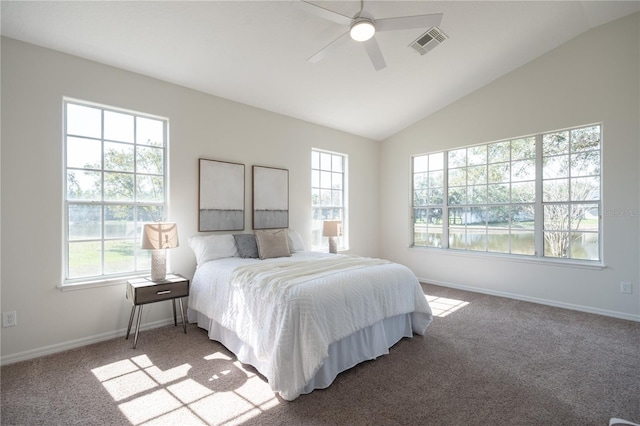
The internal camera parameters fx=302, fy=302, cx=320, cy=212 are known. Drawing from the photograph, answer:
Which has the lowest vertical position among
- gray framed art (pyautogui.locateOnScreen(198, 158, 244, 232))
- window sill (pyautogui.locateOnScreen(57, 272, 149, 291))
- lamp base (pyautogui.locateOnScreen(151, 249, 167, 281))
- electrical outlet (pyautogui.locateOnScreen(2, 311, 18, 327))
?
electrical outlet (pyautogui.locateOnScreen(2, 311, 18, 327))

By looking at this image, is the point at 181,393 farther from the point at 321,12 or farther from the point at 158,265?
the point at 321,12

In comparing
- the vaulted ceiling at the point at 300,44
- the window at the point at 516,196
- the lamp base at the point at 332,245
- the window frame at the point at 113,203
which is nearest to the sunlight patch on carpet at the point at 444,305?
the window at the point at 516,196

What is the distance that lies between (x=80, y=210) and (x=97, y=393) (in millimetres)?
1755

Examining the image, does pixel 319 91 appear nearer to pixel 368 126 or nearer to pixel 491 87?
pixel 368 126

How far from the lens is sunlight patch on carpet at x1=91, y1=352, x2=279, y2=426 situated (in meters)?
1.89

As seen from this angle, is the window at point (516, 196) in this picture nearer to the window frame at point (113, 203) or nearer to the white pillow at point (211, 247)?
the white pillow at point (211, 247)

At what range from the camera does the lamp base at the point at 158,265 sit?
10.1 ft

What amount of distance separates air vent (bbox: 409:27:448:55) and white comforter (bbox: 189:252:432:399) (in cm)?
252

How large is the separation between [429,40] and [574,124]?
7.47 ft

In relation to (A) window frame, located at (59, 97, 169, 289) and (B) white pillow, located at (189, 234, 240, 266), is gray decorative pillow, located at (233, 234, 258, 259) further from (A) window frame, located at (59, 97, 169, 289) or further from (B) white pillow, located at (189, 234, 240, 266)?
(A) window frame, located at (59, 97, 169, 289)

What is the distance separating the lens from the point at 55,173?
2805mm

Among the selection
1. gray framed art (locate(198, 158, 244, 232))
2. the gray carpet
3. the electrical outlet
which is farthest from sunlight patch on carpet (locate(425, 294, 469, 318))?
the electrical outlet

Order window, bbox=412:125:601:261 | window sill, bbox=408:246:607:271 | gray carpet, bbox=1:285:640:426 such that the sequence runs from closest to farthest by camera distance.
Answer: gray carpet, bbox=1:285:640:426
window sill, bbox=408:246:607:271
window, bbox=412:125:601:261

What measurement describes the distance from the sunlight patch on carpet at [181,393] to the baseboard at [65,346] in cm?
63
